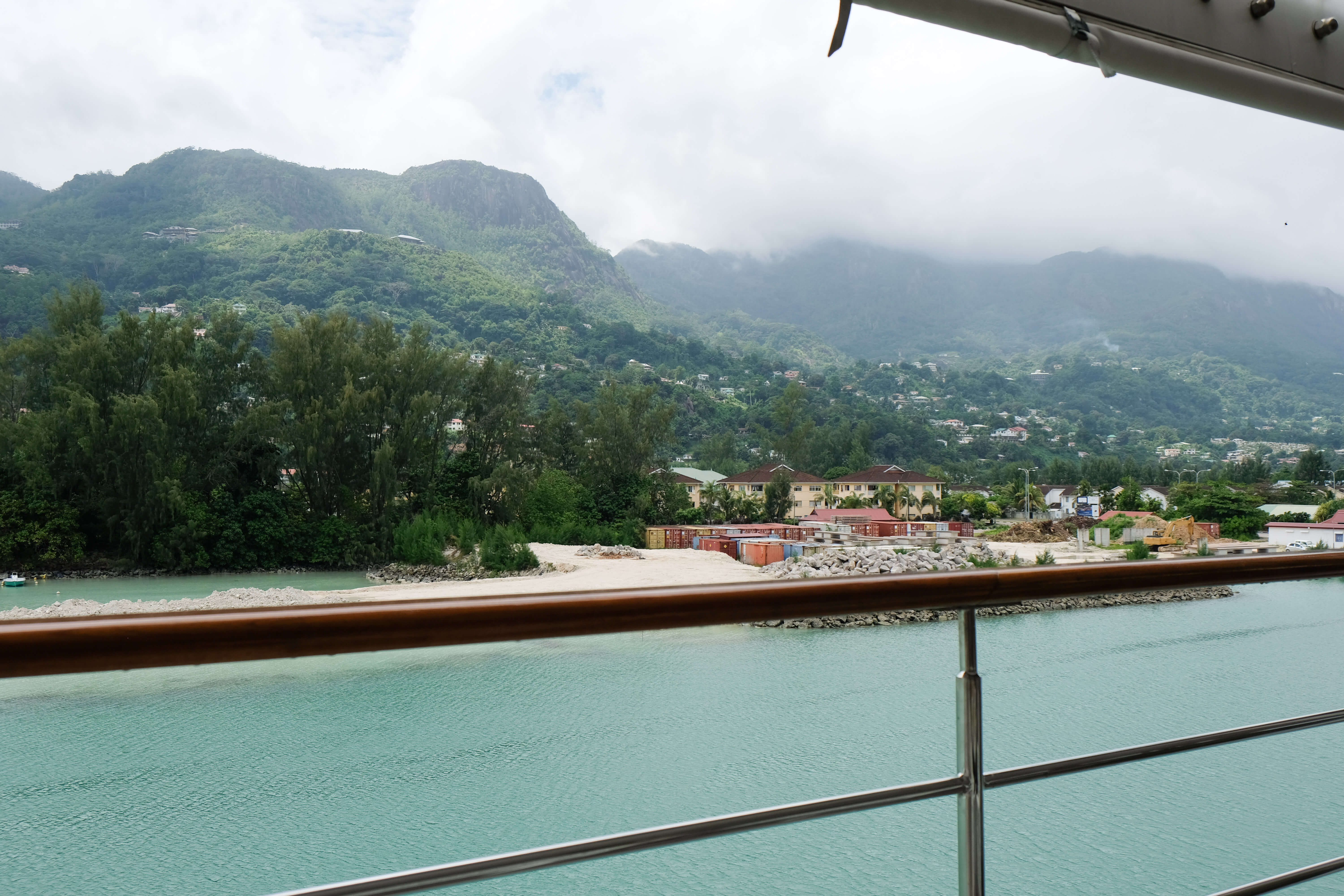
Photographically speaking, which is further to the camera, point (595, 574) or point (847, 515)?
point (847, 515)

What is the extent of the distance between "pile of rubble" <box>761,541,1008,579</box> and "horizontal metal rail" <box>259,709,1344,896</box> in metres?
12.1

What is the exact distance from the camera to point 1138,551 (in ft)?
48.0

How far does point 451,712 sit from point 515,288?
52.7 m

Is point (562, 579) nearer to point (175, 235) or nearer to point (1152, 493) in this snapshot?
point (1152, 493)

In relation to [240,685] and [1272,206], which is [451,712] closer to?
[240,685]

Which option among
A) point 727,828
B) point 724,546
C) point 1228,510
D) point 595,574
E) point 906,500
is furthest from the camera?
point 906,500

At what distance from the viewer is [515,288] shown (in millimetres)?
52000

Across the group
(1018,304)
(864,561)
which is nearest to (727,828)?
(864,561)

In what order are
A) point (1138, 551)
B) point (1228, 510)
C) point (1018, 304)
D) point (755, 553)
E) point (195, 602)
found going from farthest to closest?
point (1018, 304)
point (1228, 510)
point (755, 553)
point (1138, 551)
point (195, 602)

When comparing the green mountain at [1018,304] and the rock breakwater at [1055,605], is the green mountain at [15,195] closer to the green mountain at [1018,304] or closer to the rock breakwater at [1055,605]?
the rock breakwater at [1055,605]

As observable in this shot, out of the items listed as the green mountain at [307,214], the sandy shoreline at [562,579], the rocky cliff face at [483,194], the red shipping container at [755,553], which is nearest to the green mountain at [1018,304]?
the rocky cliff face at [483,194]

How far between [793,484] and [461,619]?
30740 millimetres

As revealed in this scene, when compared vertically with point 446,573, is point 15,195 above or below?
above

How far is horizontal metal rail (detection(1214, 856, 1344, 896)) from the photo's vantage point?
79cm
